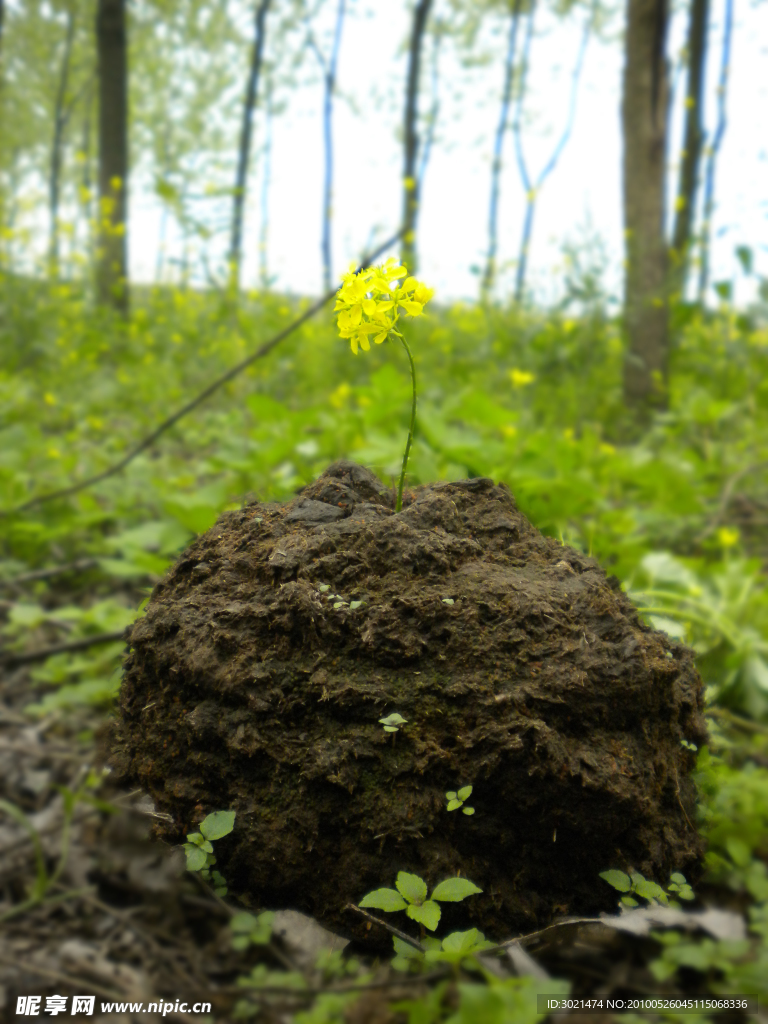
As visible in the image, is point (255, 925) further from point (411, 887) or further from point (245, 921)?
point (411, 887)

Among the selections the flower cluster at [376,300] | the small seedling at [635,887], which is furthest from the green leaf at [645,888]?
the flower cluster at [376,300]

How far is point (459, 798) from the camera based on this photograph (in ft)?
2.70

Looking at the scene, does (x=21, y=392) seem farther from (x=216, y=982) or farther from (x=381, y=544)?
(x=381, y=544)

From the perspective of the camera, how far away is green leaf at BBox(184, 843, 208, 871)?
800mm

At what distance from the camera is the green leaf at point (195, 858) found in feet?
2.63

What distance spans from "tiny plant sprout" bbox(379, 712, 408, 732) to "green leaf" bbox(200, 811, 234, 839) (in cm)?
21

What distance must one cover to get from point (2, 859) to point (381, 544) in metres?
1.83

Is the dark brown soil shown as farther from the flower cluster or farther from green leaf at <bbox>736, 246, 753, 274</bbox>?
green leaf at <bbox>736, 246, 753, 274</bbox>

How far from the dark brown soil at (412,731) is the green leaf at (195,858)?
3cm

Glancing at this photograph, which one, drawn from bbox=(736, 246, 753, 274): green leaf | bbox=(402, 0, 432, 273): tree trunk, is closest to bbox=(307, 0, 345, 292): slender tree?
bbox=(402, 0, 432, 273): tree trunk

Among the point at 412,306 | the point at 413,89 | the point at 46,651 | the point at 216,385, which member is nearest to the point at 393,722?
the point at 412,306

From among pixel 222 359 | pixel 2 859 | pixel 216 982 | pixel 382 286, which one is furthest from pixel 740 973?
pixel 222 359

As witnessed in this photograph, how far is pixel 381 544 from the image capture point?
3.20 feet

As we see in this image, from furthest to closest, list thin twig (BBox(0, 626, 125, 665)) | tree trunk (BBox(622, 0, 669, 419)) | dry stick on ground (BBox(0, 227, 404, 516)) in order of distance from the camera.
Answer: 1. tree trunk (BBox(622, 0, 669, 419))
2. thin twig (BBox(0, 626, 125, 665))
3. dry stick on ground (BBox(0, 227, 404, 516))
